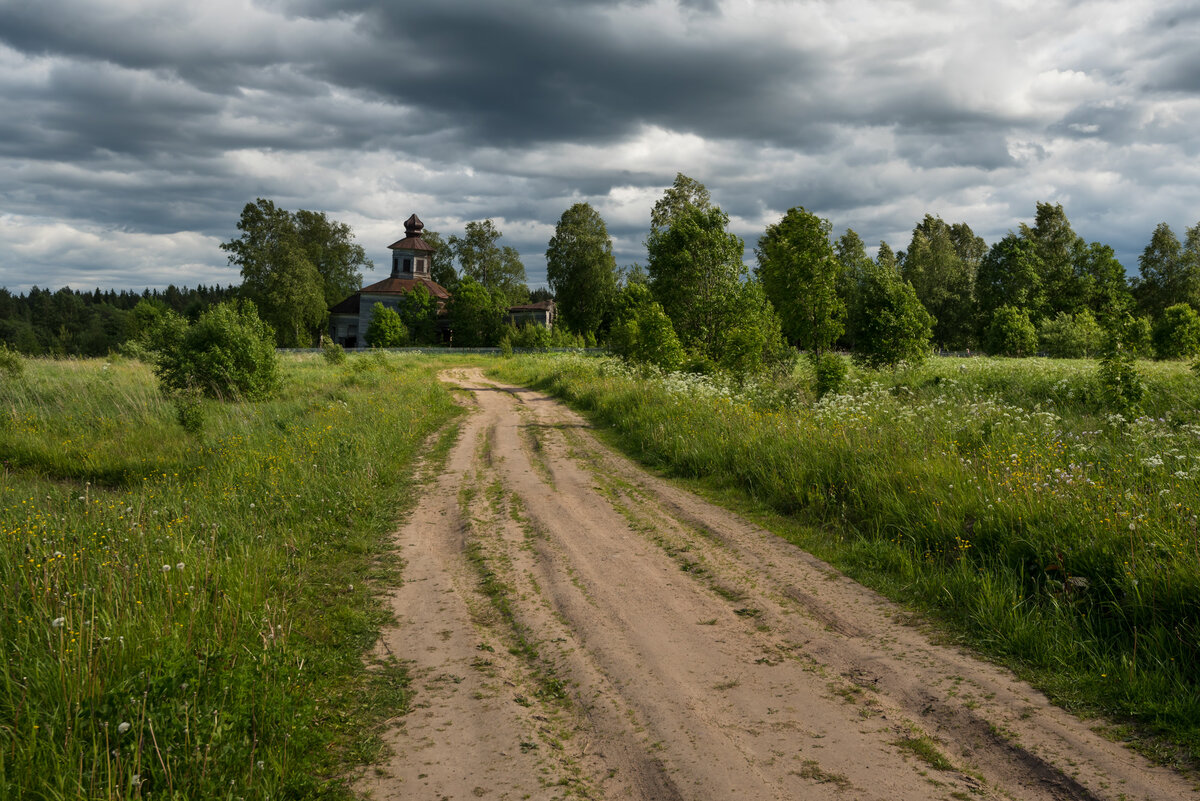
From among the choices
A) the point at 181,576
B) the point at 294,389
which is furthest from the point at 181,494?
the point at 294,389

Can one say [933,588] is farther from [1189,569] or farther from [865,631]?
[1189,569]

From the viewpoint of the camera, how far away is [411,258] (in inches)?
3548

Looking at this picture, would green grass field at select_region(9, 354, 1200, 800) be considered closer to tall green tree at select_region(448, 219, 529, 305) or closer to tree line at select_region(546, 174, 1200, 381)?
tree line at select_region(546, 174, 1200, 381)

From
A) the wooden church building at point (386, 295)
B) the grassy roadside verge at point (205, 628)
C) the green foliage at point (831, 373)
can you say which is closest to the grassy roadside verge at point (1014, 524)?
the green foliage at point (831, 373)

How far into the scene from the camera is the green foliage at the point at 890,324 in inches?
1024

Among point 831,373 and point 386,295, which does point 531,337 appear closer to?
point 386,295

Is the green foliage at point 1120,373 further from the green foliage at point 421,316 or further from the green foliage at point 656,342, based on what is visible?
the green foliage at point 421,316

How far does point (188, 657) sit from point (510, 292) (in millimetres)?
87587

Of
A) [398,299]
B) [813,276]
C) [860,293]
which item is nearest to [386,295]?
[398,299]

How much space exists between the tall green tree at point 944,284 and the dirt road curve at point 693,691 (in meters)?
60.1

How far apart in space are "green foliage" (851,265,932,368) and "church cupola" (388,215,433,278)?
7357cm

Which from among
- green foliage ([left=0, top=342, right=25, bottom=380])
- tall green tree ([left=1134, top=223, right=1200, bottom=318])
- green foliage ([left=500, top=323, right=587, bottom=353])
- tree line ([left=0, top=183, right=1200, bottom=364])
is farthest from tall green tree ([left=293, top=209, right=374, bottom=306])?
tall green tree ([left=1134, top=223, right=1200, bottom=318])

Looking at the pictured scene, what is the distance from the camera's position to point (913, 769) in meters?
3.49

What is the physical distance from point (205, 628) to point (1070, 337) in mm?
47883
